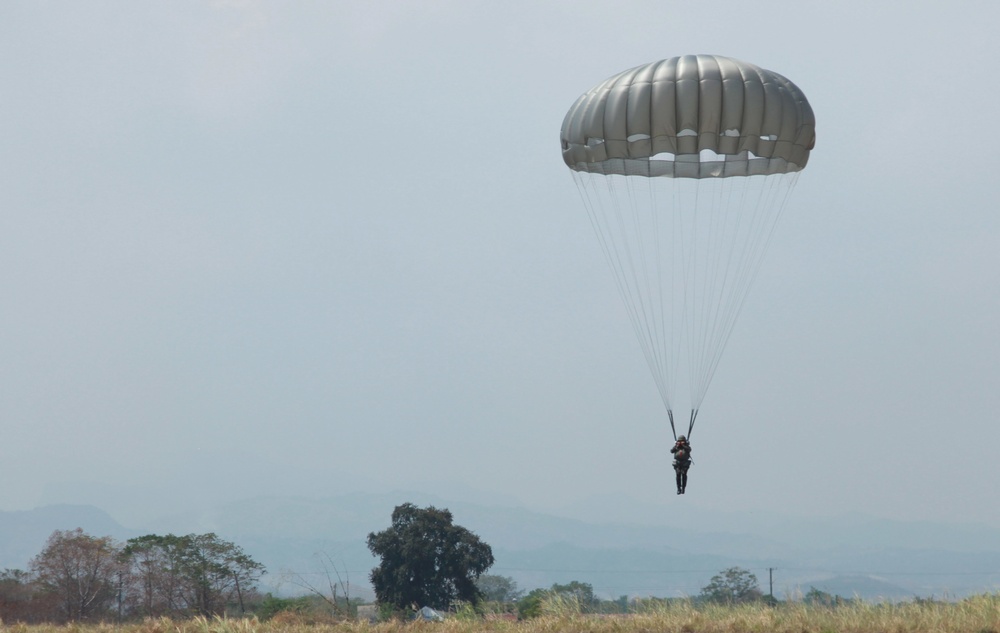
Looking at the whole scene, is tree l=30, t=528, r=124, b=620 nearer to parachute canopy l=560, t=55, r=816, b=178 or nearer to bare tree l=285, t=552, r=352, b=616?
bare tree l=285, t=552, r=352, b=616

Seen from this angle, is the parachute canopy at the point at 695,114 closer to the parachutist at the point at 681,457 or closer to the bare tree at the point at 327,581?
the parachutist at the point at 681,457

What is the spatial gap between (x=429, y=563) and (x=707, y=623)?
48.8m

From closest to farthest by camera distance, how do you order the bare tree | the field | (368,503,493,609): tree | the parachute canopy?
the field < the bare tree < the parachute canopy < (368,503,493,609): tree

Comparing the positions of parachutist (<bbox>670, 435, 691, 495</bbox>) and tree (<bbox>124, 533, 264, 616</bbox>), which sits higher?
parachutist (<bbox>670, 435, 691, 495</bbox>)

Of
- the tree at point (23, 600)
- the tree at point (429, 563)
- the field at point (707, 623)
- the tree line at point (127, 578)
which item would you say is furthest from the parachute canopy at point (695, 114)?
the tree at point (429, 563)

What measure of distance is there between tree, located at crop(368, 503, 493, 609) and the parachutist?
3883cm

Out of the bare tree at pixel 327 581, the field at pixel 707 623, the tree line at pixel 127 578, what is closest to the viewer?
the field at pixel 707 623

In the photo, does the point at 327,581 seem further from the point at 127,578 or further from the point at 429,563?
the point at 429,563

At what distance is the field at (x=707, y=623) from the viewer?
18.9 metres

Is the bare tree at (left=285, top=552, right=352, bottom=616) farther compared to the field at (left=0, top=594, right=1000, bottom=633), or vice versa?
the bare tree at (left=285, top=552, right=352, bottom=616)

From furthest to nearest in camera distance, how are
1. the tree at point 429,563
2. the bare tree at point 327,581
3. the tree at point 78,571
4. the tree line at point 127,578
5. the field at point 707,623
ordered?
the tree at point 429,563 < the tree at point 78,571 < the tree line at point 127,578 < the bare tree at point 327,581 < the field at point 707,623

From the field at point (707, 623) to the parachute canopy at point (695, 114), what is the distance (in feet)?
40.0

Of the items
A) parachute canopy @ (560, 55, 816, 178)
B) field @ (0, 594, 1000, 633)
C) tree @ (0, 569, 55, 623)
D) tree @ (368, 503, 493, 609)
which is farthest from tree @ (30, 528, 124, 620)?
parachute canopy @ (560, 55, 816, 178)

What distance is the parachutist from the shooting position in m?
28.2
